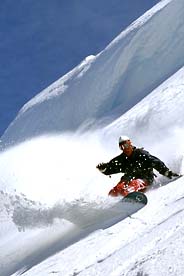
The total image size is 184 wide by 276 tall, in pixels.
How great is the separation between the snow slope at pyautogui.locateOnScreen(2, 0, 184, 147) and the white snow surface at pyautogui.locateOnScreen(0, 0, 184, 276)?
0.14 feet

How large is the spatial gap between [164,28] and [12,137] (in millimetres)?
7836

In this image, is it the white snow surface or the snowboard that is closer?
the white snow surface

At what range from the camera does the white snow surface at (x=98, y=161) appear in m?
5.02

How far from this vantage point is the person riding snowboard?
754cm

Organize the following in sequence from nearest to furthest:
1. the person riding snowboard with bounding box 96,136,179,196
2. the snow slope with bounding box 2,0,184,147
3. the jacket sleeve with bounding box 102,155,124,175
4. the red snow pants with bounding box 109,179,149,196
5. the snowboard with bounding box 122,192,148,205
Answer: the snowboard with bounding box 122,192,148,205, the red snow pants with bounding box 109,179,149,196, the person riding snowboard with bounding box 96,136,179,196, the jacket sleeve with bounding box 102,155,124,175, the snow slope with bounding box 2,0,184,147

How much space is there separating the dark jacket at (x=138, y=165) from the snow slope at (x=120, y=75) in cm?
830

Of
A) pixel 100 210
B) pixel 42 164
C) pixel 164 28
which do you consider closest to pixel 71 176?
pixel 42 164

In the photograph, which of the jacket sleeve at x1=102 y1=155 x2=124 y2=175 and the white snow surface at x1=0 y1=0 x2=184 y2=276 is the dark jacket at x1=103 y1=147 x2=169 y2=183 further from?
the white snow surface at x1=0 y1=0 x2=184 y2=276

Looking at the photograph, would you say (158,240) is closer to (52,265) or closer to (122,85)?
(52,265)

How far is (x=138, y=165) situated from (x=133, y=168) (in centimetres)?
8

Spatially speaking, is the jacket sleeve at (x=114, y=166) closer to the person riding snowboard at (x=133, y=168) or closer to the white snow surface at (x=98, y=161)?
the person riding snowboard at (x=133, y=168)

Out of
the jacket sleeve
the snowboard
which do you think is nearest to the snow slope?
the jacket sleeve

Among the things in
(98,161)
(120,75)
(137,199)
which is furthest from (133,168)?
(120,75)

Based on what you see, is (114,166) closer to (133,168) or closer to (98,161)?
(133,168)
